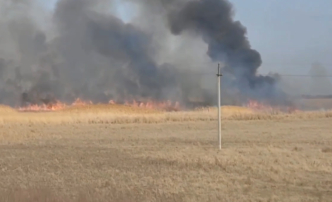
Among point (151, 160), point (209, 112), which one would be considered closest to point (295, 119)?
point (209, 112)

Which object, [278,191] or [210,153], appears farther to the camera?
[210,153]

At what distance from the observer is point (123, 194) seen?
15.1 m

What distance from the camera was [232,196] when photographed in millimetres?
15477

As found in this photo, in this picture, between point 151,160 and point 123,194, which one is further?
point 151,160

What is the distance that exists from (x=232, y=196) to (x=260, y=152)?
12555 millimetres

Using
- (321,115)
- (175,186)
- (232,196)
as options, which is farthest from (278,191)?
(321,115)

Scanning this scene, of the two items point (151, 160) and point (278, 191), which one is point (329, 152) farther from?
point (278, 191)

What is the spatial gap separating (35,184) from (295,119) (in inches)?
2035

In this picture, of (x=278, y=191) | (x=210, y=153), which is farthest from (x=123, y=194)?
(x=210, y=153)

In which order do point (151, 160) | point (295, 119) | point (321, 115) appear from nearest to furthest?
point (151, 160)
point (295, 119)
point (321, 115)

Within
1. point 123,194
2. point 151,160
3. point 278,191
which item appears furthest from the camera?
point 151,160

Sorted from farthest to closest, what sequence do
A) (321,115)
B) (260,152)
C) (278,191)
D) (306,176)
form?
(321,115)
(260,152)
(306,176)
(278,191)

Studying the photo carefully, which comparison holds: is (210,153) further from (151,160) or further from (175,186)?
(175,186)

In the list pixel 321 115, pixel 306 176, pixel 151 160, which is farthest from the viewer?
pixel 321 115
